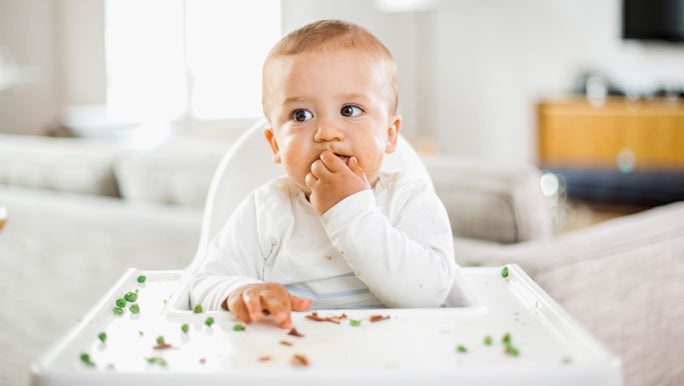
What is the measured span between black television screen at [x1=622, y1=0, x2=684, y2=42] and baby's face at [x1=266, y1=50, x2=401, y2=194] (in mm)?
6069

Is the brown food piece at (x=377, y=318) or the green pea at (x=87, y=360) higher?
the green pea at (x=87, y=360)

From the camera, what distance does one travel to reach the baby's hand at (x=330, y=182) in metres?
1.03

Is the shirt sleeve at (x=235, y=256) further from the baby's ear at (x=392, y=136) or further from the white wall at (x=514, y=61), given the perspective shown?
the white wall at (x=514, y=61)

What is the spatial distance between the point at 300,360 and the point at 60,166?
185 cm

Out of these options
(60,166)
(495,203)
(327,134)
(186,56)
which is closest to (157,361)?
(327,134)

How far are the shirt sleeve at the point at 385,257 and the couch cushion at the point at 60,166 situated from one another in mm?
1485

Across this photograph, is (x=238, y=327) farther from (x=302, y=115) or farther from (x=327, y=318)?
(x=302, y=115)

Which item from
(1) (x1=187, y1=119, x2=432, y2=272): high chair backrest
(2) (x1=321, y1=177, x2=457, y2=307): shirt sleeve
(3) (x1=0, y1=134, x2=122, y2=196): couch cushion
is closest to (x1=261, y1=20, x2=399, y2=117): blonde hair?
(2) (x1=321, y1=177, x2=457, y2=307): shirt sleeve

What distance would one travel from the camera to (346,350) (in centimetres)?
82

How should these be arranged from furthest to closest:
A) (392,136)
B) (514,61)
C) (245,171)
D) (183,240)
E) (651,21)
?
1. (514,61)
2. (651,21)
3. (183,240)
4. (245,171)
5. (392,136)

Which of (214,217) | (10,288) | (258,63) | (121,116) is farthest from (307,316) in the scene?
(258,63)

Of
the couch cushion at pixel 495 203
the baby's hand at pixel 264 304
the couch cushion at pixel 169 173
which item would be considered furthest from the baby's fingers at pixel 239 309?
the couch cushion at pixel 169 173

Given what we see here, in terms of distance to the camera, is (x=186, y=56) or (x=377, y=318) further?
(x=186, y=56)

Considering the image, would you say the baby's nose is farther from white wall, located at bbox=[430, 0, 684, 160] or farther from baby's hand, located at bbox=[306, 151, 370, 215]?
white wall, located at bbox=[430, 0, 684, 160]
